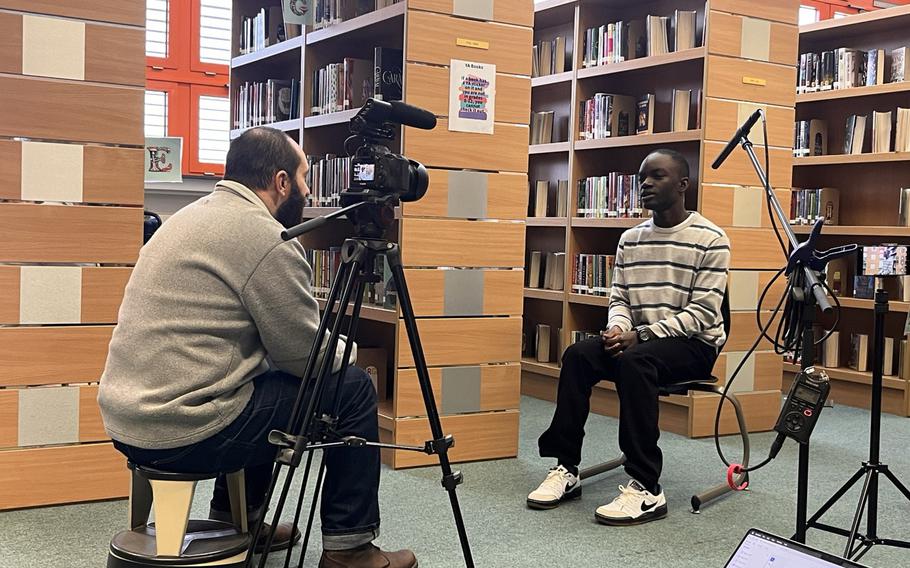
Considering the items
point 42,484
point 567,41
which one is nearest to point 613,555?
point 42,484

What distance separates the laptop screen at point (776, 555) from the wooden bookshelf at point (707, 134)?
2.33 m

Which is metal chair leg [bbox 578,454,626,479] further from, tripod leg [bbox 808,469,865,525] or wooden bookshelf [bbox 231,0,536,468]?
tripod leg [bbox 808,469,865,525]

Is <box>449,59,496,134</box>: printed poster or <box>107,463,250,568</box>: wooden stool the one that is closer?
<box>107,463,250,568</box>: wooden stool

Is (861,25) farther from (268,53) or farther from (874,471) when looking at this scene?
(874,471)

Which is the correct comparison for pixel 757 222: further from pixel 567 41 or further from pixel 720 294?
pixel 567 41

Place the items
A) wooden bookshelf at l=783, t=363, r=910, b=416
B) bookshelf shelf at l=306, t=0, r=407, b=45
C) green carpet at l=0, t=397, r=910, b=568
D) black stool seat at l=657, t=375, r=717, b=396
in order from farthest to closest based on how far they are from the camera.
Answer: wooden bookshelf at l=783, t=363, r=910, b=416 → bookshelf shelf at l=306, t=0, r=407, b=45 → black stool seat at l=657, t=375, r=717, b=396 → green carpet at l=0, t=397, r=910, b=568

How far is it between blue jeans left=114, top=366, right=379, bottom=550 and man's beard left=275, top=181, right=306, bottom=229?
39 cm

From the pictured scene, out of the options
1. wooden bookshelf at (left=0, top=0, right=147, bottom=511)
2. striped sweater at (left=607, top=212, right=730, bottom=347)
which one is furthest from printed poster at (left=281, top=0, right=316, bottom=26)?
striped sweater at (left=607, top=212, right=730, bottom=347)

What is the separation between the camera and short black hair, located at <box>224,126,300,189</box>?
7.25 feet

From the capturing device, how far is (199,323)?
6.58 ft

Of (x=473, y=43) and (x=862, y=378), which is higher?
(x=473, y=43)

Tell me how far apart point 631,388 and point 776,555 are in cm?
125

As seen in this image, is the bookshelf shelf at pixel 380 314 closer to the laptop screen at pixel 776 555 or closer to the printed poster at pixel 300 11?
the printed poster at pixel 300 11

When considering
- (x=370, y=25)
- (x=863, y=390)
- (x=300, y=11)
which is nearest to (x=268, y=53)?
(x=300, y=11)
